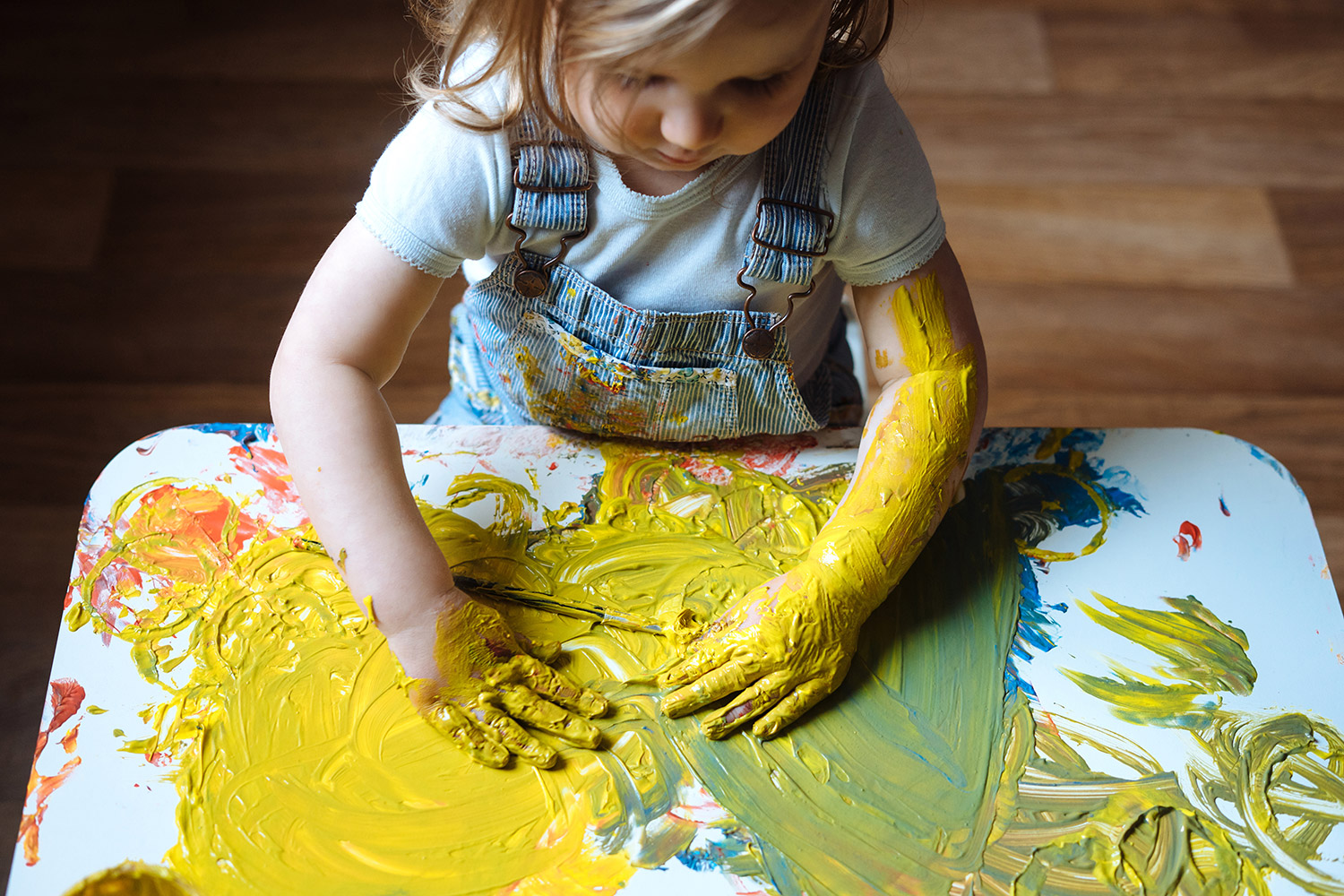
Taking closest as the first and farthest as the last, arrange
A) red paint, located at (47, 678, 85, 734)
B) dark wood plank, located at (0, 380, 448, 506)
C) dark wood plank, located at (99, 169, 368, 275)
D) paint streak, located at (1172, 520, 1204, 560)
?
red paint, located at (47, 678, 85, 734) < paint streak, located at (1172, 520, 1204, 560) < dark wood plank, located at (0, 380, 448, 506) < dark wood plank, located at (99, 169, 368, 275)

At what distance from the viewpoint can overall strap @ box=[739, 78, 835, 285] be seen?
74cm

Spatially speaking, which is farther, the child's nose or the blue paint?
the blue paint

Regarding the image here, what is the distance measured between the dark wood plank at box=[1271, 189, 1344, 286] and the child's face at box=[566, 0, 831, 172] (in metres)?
1.48

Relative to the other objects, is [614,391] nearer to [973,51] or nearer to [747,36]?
[747,36]

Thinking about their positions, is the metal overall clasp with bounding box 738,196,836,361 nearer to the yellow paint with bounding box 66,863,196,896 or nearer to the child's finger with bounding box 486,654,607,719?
the child's finger with bounding box 486,654,607,719

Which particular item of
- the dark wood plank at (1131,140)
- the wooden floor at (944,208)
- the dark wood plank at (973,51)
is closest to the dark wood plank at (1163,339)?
the wooden floor at (944,208)

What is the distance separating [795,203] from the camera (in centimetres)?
76

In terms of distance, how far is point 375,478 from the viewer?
74 centimetres

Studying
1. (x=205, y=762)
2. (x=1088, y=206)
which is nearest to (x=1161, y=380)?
(x=1088, y=206)

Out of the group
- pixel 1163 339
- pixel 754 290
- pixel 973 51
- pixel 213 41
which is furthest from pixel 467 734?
pixel 973 51

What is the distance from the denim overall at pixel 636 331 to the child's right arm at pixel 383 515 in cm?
10

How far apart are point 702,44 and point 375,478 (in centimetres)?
37

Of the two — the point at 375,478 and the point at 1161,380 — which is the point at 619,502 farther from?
the point at 1161,380

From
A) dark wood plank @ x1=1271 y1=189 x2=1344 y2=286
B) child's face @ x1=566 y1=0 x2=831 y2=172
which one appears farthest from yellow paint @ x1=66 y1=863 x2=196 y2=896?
dark wood plank @ x1=1271 y1=189 x2=1344 y2=286
